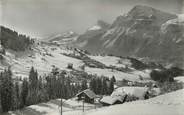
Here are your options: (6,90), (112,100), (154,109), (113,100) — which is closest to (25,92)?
(6,90)

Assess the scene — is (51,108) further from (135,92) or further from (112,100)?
(135,92)

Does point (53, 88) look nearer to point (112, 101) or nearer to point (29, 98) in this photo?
point (29, 98)

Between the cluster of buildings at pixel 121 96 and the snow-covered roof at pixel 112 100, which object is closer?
the snow-covered roof at pixel 112 100

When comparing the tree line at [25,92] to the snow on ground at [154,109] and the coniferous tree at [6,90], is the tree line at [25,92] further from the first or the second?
the snow on ground at [154,109]

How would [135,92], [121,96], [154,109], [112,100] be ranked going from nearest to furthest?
[154,109] → [112,100] → [121,96] → [135,92]

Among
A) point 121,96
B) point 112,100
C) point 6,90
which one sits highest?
point 6,90

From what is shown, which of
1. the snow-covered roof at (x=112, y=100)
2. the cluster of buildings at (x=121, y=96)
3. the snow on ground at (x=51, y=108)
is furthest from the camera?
the snow on ground at (x=51, y=108)

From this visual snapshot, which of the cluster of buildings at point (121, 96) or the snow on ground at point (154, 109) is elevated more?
the snow on ground at point (154, 109)

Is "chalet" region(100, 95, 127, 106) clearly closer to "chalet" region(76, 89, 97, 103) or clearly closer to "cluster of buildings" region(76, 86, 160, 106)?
"cluster of buildings" region(76, 86, 160, 106)

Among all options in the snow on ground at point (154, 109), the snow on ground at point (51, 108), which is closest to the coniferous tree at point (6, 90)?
the snow on ground at point (51, 108)

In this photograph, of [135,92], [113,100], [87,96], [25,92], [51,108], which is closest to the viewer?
[113,100]

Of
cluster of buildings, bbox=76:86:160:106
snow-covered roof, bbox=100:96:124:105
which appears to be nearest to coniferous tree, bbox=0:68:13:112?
cluster of buildings, bbox=76:86:160:106
